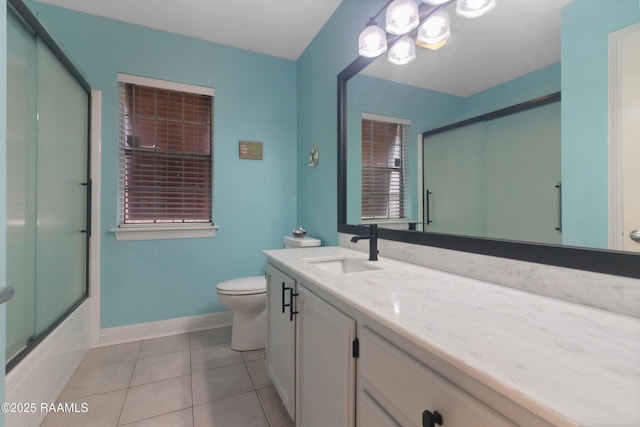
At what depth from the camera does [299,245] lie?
2242 mm

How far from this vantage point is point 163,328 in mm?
2355

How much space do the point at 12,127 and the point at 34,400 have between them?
1.29m

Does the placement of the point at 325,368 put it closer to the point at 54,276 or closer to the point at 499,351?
the point at 499,351

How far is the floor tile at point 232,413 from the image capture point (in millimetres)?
1393

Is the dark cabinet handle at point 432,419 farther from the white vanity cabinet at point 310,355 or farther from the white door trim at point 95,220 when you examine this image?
the white door trim at point 95,220

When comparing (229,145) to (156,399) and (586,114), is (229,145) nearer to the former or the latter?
(156,399)

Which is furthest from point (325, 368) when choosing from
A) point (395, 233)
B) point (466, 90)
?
point (466, 90)

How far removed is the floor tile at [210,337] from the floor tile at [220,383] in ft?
1.36

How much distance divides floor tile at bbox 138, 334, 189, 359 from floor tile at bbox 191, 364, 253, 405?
0.46 metres

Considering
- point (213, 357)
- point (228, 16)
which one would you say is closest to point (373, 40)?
point (228, 16)

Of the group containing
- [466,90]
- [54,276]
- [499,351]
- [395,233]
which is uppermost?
[466,90]

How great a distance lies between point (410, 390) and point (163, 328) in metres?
2.38

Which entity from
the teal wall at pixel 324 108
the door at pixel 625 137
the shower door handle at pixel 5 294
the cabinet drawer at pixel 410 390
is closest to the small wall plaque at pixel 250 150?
the teal wall at pixel 324 108

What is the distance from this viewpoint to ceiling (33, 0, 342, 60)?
2047mm
